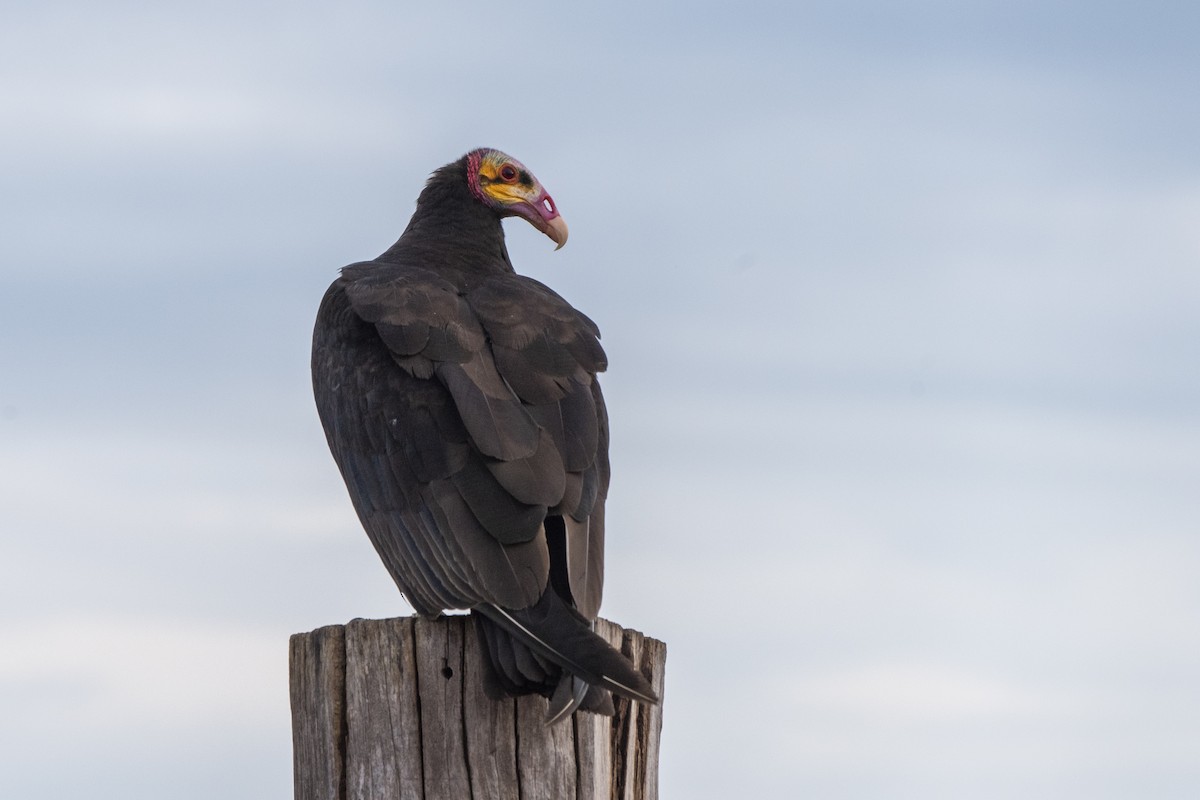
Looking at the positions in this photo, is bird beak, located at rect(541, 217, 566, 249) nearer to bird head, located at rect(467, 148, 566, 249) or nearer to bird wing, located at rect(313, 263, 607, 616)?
bird head, located at rect(467, 148, 566, 249)

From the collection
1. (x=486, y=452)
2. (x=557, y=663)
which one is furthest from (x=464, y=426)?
(x=557, y=663)

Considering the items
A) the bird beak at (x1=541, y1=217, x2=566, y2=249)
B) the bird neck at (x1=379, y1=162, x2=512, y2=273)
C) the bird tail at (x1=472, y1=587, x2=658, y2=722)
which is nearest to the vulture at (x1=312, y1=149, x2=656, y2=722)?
the bird tail at (x1=472, y1=587, x2=658, y2=722)

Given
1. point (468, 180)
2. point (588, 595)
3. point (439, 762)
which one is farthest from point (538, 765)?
point (468, 180)

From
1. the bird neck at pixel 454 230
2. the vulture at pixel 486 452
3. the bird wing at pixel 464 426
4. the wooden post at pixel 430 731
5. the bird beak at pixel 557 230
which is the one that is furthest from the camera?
the bird beak at pixel 557 230

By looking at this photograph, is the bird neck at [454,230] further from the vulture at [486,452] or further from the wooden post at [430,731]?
the wooden post at [430,731]

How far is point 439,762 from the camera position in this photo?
3.47m

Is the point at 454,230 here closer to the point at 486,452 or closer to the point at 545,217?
the point at 545,217

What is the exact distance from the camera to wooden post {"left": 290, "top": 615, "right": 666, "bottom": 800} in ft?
11.4

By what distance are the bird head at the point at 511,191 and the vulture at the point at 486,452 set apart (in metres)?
1.03

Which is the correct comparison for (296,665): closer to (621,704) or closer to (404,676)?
(404,676)

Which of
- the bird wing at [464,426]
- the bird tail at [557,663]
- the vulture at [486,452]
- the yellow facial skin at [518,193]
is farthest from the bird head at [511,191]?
the bird tail at [557,663]

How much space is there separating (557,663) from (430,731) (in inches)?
13.3

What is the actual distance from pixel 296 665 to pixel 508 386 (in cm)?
116

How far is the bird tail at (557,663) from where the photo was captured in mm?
3473
